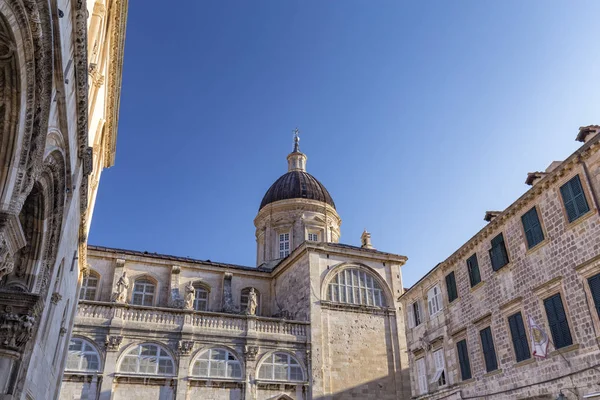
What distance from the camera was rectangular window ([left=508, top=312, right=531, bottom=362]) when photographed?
15.4 m

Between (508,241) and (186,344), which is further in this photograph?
(186,344)

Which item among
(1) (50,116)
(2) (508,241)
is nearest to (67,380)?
(1) (50,116)

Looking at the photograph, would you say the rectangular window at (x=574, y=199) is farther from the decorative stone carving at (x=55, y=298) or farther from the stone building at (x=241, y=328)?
the stone building at (x=241, y=328)

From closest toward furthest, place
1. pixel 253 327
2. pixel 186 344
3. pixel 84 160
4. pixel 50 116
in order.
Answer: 1. pixel 50 116
2. pixel 84 160
3. pixel 186 344
4. pixel 253 327

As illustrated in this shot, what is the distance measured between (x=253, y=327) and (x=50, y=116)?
20749 millimetres

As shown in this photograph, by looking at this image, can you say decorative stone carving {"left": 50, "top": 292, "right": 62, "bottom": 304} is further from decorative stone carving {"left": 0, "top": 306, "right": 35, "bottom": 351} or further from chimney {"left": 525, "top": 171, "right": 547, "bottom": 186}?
chimney {"left": 525, "top": 171, "right": 547, "bottom": 186}

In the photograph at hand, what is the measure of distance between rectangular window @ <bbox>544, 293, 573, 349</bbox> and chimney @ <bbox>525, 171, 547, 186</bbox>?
4.12 m

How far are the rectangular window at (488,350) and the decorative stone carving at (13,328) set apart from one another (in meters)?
14.4

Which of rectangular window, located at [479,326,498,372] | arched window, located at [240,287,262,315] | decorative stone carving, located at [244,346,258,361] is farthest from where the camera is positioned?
arched window, located at [240,287,262,315]

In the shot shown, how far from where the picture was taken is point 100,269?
29.9 metres

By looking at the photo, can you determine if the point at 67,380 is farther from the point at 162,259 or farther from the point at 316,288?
the point at 316,288

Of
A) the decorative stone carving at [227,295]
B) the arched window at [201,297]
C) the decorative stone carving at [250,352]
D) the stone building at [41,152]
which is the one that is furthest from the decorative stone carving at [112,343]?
the arched window at [201,297]

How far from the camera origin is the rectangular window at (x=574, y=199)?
549 inches

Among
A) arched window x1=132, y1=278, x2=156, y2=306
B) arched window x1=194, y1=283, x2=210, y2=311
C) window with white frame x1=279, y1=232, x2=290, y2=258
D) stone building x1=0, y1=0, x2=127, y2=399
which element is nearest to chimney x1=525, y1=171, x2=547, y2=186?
stone building x1=0, y1=0, x2=127, y2=399
